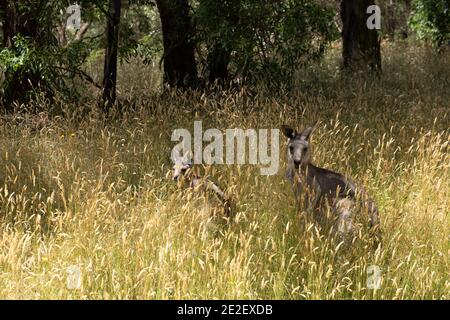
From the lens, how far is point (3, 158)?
800cm

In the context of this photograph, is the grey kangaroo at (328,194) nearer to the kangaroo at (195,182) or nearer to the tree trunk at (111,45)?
the kangaroo at (195,182)

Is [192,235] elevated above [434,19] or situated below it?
below

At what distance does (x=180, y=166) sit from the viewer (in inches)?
269

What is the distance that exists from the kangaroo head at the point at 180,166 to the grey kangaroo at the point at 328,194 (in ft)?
3.34

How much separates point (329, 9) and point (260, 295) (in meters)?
7.32

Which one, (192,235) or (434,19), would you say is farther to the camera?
(434,19)

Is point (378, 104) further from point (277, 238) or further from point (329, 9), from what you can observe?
point (277, 238)

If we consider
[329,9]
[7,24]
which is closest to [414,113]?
[329,9]

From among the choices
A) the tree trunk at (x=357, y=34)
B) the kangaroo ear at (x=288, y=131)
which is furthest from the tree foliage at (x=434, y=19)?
the kangaroo ear at (x=288, y=131)

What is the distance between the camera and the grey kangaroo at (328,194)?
5.41 metres

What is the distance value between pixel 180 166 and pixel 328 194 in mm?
1500

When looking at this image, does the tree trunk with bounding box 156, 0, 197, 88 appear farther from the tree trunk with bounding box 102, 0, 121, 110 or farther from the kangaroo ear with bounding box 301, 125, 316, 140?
the kangaroo ear with bounding box 301, 125, 316, 140

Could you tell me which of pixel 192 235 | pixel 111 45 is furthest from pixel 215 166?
pixel 111 45

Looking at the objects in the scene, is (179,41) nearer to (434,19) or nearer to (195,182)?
(195,182)
